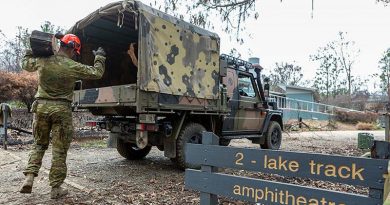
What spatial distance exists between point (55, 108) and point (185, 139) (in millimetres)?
2519

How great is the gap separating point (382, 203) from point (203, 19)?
521 cm

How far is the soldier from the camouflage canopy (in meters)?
1.22

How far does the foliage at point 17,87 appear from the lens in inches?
611

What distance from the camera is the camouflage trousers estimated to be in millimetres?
4754

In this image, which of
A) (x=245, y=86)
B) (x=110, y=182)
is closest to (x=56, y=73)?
(x=110, y=182)

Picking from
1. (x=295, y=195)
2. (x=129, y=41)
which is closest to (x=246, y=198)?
(x=295, y=195)

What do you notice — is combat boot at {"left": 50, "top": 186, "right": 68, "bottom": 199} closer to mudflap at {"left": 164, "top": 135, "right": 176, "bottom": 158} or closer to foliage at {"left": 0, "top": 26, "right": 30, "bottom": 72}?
mudflap at {"left": 164, "top": 135, "right": 176, "bottom": 158}

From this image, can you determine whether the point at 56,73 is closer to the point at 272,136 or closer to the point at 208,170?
the point at 208,170

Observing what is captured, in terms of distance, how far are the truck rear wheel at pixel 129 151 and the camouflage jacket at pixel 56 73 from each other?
10.1 feet

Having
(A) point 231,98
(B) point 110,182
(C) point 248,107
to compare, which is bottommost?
(B) point 110,182

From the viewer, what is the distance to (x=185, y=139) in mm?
6664

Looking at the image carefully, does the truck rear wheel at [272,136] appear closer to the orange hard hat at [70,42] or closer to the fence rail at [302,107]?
the orange hard hat at [70,42]

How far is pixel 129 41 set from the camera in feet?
25.3

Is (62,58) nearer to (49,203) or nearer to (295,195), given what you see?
(49,203)
